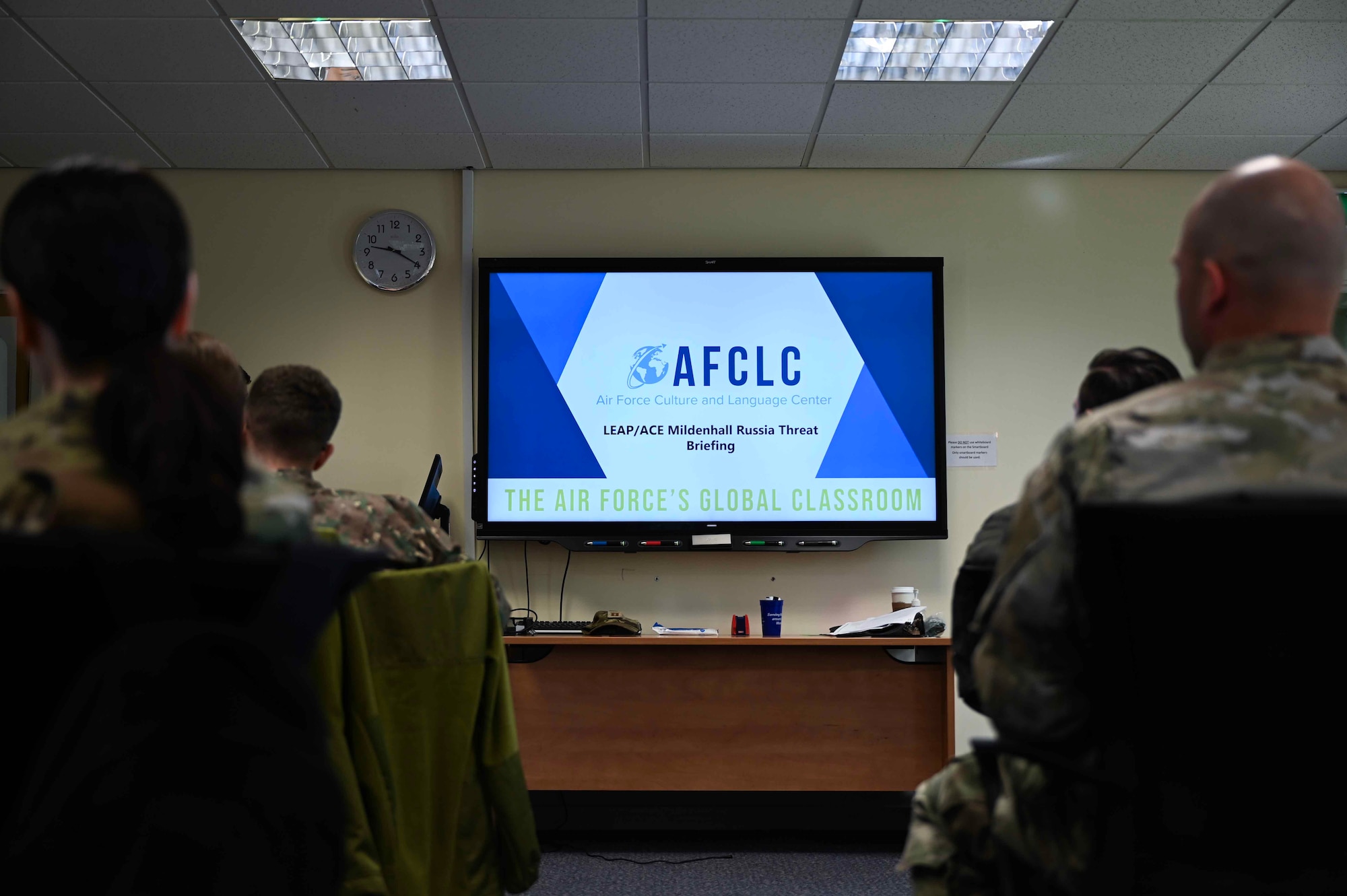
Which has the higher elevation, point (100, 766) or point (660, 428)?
point (660, 428)

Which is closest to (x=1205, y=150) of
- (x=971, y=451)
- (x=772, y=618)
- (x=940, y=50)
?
(x=940, y=50)

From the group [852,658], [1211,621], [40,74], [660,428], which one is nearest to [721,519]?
[660,428]

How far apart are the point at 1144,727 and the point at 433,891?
1.16 m

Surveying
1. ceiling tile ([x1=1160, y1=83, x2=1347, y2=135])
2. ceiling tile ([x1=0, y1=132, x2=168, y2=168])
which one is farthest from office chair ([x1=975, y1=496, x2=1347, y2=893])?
ceiling tile ([x1=0, y1=132, x2=168, y2=168])

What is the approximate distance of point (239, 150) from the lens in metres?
3.95

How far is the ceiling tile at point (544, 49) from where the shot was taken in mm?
3047

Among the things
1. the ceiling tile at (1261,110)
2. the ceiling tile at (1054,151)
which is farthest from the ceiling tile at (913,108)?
the ceiling tile at (1261,110)

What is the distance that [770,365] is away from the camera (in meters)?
3.92

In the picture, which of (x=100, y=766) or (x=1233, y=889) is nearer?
(x=100, y=766)

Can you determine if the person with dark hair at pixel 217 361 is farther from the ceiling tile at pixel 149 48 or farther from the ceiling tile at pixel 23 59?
the ceiling tile at pixel 23 59

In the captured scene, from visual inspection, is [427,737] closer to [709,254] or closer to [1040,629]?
[1040,629]

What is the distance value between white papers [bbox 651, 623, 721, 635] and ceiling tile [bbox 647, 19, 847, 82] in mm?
1888

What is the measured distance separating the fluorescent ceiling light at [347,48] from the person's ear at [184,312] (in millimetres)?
2423

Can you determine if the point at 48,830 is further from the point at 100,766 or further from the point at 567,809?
the point at 567,809
